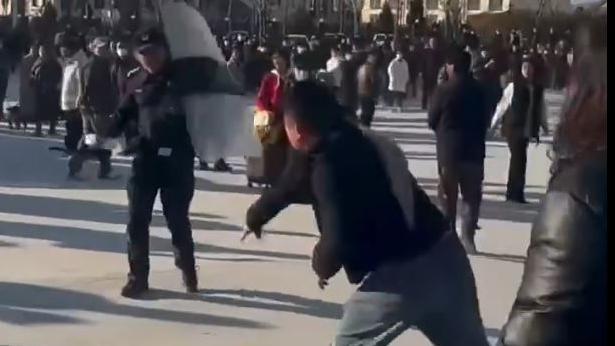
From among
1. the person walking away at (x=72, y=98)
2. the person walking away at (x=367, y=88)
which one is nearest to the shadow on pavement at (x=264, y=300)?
the person walking away at (x=72, y=98)

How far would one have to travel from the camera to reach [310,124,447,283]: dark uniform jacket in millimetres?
4266

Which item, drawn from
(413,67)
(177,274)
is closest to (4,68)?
(413,67)

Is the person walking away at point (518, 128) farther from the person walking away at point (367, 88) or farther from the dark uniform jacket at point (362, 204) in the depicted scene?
the dark uniform jacket at point (362, 204)

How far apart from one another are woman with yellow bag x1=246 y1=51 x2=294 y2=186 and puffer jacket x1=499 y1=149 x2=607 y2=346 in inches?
296

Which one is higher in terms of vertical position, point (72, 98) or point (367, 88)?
point (72, 98)

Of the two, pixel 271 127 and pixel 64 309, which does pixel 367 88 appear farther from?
pixel 64 309

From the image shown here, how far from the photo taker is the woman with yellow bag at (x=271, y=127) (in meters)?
11.2

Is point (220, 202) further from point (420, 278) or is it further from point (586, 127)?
point (586, 127)

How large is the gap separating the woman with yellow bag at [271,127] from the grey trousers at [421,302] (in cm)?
585

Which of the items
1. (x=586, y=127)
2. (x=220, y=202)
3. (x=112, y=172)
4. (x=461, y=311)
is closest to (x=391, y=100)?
(x=112, y=172)

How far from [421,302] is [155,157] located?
3578 mm

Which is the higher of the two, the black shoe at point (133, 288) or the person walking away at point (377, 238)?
the person walking away at point (377, 238)

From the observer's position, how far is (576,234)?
266 centimetres

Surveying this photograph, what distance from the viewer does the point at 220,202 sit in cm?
1237
